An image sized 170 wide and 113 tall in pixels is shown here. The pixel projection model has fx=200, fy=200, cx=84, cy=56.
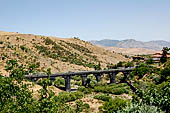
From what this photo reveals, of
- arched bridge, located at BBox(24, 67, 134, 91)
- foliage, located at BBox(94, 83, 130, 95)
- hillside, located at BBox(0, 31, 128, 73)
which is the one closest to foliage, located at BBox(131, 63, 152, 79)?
arched bridge, located at BBox(24, 67, 134, 91)

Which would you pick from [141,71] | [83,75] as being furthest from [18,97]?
[141,71]

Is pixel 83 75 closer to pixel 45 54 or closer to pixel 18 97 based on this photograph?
pixel 45 54

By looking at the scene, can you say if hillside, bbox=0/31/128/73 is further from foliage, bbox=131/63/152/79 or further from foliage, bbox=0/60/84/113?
foliage, bbox=0/60/84/113

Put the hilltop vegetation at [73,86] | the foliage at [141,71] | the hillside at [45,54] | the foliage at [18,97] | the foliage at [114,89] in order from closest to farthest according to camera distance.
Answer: the foliage at [18,97], the hilltop vegetation at [73,86], the foliage at [114,89], the foliage at [141,71], the hillside at [45,54]

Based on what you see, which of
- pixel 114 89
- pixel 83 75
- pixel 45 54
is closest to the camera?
pixel 114 89

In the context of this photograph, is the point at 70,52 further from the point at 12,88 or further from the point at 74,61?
the point at 12,88

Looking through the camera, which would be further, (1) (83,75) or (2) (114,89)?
(1) (83,75)

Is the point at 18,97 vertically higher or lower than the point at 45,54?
higher

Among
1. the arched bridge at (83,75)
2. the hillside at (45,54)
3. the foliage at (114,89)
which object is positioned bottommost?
the foliage at (114,89)

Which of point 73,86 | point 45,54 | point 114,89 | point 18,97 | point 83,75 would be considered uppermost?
point 18,97

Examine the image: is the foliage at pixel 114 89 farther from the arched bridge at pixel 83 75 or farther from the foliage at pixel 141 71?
the foliage at pixel 141 71

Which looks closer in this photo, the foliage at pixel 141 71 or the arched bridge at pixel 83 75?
the arched bridge at pixel 83 75

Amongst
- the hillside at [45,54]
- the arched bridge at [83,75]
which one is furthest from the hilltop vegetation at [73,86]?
the arched bridge at [83,75]

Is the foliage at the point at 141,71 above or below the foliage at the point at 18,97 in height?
below
